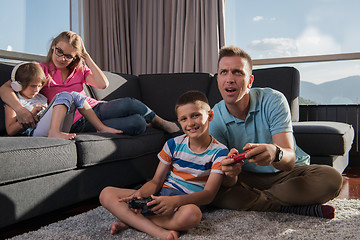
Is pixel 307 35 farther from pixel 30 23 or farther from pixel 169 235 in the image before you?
pixel 169 235

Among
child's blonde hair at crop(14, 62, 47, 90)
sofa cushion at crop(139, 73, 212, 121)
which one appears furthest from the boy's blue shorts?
sofa cushion at crop(139, 73, 212, 121)

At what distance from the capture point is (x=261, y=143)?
4.65 feet

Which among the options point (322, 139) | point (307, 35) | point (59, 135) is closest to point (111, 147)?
point (59, 135)

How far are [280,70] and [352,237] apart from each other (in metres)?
1.66

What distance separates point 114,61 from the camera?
13.2ft

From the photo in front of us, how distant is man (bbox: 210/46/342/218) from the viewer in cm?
139

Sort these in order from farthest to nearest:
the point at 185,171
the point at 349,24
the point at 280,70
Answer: the point at 349,24 → the point at 280,70 → the point at 185,171

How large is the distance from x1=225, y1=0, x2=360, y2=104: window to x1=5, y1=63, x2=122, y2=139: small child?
94.6 inches

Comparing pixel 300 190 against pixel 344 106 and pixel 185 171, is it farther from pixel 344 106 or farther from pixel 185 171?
pixel 344 106

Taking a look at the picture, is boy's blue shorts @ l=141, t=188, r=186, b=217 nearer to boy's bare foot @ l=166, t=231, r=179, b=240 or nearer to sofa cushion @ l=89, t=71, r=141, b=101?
boy's bare foot @ l=166, t=231, r=179, b=240

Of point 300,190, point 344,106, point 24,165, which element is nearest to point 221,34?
point 344,106

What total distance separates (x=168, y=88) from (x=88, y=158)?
4.67 ft

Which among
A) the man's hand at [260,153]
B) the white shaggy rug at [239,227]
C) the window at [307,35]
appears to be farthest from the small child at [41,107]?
the window at [307,35]

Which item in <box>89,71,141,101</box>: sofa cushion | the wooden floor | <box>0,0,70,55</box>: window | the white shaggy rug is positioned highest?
<box>0,0,70,55</box>: window
